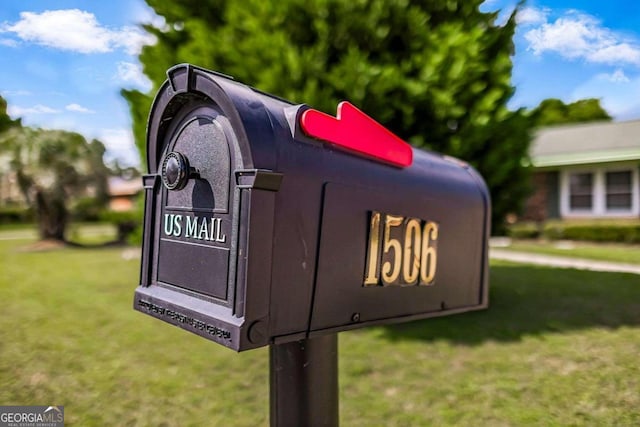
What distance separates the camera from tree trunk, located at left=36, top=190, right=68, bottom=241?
493 inches

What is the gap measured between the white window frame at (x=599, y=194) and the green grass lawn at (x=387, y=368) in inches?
341

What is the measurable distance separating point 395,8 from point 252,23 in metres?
1.11

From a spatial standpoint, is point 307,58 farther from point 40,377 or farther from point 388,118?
point 40,377

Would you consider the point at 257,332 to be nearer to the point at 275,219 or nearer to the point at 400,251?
the point at 275,219

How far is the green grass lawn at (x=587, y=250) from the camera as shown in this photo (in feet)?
26.4

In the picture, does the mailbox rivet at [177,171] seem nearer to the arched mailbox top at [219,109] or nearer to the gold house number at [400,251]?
the arched mailbox top at [219,109]

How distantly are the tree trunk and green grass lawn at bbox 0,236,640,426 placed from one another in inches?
343

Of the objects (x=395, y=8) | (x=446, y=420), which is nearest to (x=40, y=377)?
(x=446, y=420)

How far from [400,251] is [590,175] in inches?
553

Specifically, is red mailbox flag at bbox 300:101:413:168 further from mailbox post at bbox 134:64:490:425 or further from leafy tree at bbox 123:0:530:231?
leafy tree at bbox 123:0:530:231

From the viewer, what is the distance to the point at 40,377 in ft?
10.2

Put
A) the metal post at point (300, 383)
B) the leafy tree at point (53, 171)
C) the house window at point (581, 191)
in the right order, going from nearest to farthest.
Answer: the metal post at point (300, 383) < the leafy tree at point (53, 171) < the house window at point (581, 191)

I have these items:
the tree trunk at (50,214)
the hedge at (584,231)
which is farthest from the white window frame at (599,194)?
the tree trunk at (50,214)

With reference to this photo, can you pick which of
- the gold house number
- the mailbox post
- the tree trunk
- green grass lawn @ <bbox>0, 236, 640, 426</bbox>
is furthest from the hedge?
the tree trunk
